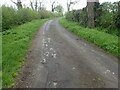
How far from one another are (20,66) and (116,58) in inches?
150

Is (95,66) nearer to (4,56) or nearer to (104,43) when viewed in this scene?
(104,43)

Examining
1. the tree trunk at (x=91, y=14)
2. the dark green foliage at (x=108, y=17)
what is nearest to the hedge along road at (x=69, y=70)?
the dark green foliage at (x=108, y=17)

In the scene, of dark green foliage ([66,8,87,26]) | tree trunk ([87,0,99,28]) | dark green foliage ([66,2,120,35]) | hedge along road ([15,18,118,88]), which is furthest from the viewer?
dark green foliage ([66,8,87,26])

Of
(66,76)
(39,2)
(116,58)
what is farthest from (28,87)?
(39,2)

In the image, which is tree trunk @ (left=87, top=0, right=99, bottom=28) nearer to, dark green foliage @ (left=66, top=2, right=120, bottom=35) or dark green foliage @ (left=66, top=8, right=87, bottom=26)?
dark green foliage @ (left=66, top=2, right=120, bottom=35)

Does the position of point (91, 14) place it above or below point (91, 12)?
below

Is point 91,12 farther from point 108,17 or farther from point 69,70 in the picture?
point 69,70

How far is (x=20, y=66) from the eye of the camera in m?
4.09

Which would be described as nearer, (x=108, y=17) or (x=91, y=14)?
(x=108, y=17)

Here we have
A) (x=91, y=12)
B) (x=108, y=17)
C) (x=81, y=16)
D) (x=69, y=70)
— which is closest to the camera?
(x=69, y=70)

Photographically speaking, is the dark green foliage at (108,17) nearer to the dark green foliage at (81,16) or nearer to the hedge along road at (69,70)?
the dark green foliage at (81,16)

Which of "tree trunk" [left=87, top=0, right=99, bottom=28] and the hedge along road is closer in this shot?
the hedge along road

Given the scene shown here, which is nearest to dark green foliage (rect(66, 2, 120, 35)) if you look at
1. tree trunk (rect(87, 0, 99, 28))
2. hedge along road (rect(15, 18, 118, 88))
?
tree trunk (rect(87, 0, 99, 28))

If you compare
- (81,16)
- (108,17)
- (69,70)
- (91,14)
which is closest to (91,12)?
(91,14)
